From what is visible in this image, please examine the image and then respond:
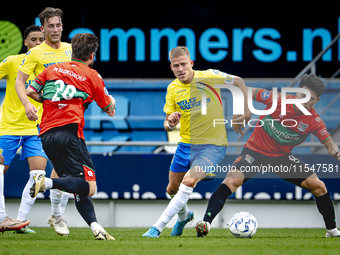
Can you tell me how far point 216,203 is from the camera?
196 inches

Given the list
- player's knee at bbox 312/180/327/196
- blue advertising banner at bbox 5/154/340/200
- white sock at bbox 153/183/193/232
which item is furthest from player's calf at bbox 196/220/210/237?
blue advertising banner at bbox 5/154/340/200

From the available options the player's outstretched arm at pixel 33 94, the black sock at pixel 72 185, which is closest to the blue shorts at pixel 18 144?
the player's outstretched arm at pixel 33 94

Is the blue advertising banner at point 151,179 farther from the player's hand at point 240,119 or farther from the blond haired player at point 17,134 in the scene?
the player's hand at point 240,119

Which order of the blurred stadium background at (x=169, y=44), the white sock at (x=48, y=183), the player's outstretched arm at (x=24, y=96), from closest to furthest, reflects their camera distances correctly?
the white sock at (x=48, y=183) < the player's outstretched arm at (x=24, y=96) < the blurred stadium background at (x=169, y=44)

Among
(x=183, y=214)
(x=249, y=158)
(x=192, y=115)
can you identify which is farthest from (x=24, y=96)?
(x=249, y=158)

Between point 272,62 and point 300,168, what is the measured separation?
271 inches

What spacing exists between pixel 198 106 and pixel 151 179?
2246 millimetres

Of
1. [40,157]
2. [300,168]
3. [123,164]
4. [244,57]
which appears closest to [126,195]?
[123,164]

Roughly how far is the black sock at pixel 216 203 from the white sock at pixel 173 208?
29 centimetres

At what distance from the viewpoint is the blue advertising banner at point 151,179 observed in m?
7.20

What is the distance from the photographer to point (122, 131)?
38.7ft

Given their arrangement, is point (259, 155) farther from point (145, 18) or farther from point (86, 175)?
point (145, 18)

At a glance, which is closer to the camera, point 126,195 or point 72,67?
point 72,67

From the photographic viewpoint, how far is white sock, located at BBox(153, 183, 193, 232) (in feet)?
15.4
